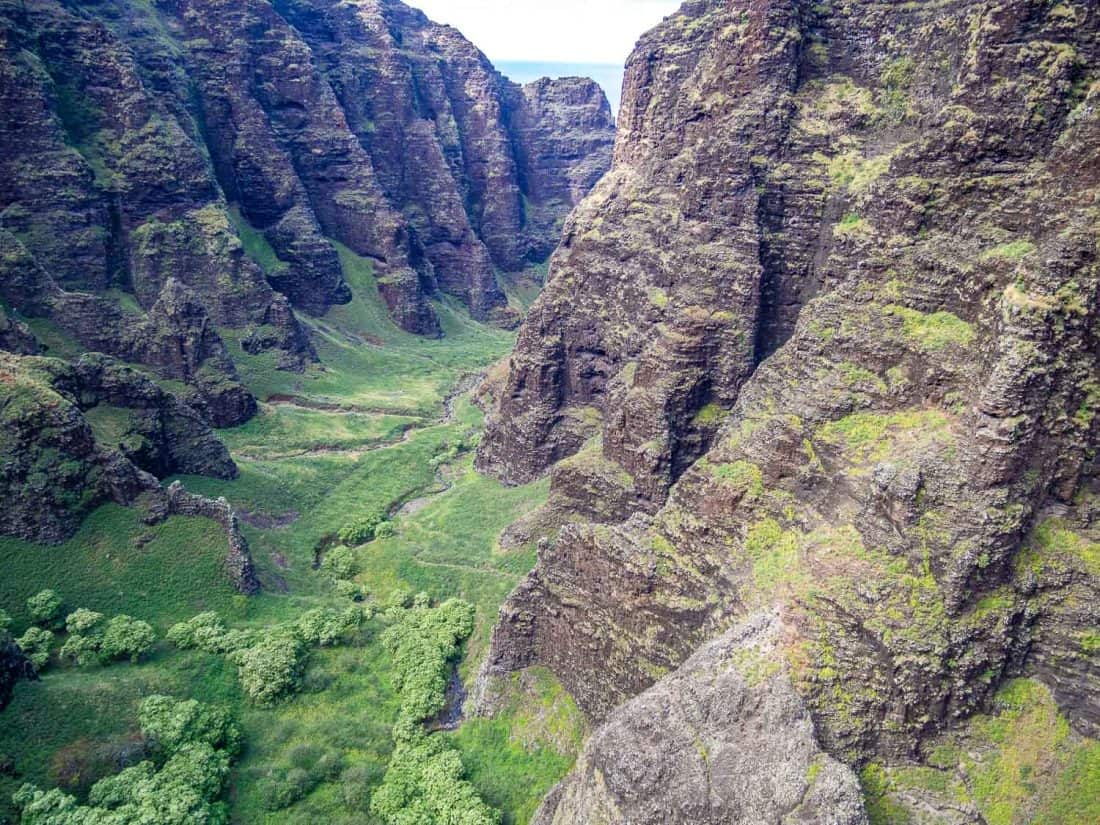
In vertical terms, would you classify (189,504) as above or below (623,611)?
below

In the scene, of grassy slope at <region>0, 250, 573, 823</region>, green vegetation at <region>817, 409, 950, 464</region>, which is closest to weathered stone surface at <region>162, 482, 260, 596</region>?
grassy slope at <region>0, 250, 573, 823</region>

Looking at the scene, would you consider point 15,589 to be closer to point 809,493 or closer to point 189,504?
point 189,504

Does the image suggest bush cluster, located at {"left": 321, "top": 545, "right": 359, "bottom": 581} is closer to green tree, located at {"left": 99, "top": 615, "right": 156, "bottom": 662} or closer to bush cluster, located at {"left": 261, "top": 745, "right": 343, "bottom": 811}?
green tree, located at {"left": 99, "top": 615, "right": 156, "bottom": 662}

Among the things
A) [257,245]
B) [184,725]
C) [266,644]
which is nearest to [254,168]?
[257,245]

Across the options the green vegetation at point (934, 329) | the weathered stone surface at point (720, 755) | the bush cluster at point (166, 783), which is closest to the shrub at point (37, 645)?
the bush cluster at point (166, 783)

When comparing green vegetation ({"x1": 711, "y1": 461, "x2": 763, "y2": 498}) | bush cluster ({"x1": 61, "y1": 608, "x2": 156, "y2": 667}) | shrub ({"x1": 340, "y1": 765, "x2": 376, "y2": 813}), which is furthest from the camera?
bush cluster ({"x1": 61, "y1": 608, "x2": 156, "y2": 667})

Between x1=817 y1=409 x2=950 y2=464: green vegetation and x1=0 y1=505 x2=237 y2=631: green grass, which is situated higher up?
x1=817 y1=409 x2=950 y2=464: green vegetation

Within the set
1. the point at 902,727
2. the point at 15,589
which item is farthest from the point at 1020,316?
the point at 15,589
